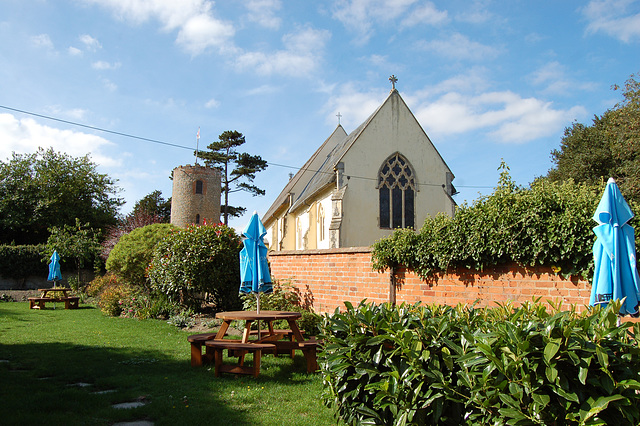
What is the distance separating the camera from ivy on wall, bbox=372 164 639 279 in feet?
19.5

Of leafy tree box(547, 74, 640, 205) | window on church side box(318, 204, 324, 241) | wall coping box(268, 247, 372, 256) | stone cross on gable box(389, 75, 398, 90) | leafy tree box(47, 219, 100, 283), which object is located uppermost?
stone cross on gable box(389, 75, 398, 90)

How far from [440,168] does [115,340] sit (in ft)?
67.8

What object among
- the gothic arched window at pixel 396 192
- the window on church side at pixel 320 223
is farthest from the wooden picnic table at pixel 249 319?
the window on church side at pixel 320 223

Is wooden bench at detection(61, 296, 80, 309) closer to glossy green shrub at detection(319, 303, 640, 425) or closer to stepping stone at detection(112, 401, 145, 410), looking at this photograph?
stepping stone at detection(112, 401, 145, 410)

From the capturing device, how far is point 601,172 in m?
27.0

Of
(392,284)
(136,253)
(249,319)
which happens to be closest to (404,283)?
(392,284)

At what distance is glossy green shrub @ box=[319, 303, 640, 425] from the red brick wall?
2.73 m

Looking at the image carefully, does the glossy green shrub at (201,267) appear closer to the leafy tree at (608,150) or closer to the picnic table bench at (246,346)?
the picnic table bench at (246,346)

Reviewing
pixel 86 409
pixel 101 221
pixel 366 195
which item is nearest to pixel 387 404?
pixel 86 409

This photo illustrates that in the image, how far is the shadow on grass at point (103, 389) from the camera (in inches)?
173

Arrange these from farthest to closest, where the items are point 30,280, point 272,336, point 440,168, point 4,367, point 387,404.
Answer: point 30,280, point 440,168, point 272,336, point 4,367, point 387,404

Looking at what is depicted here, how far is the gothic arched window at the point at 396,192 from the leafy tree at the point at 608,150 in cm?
744


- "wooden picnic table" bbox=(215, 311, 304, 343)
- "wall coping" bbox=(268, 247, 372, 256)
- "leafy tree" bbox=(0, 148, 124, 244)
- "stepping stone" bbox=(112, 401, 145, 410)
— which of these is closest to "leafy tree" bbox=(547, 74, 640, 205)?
"wall coping" bbox=(268, 247, 372, 256)

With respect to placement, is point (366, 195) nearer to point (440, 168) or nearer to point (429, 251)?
point (440, 168)
